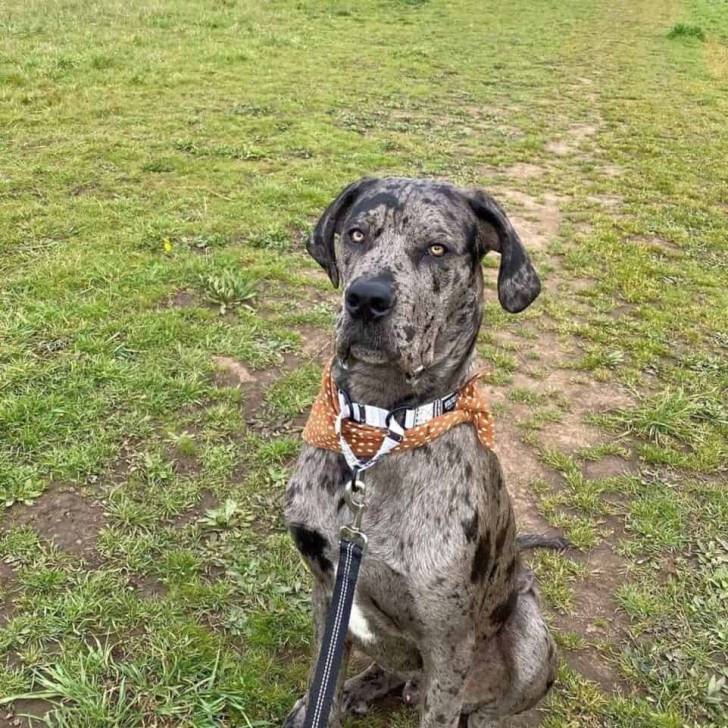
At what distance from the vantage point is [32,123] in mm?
9969

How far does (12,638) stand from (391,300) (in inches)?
99.3

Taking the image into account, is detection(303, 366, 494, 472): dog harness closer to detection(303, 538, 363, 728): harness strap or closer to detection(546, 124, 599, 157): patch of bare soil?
detection(303, 538, 363, 728): harness strap

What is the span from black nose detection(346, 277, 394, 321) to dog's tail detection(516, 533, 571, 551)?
1683mm

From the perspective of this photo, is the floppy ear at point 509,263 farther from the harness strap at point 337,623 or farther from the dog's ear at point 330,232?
the harness strap at point 337,623

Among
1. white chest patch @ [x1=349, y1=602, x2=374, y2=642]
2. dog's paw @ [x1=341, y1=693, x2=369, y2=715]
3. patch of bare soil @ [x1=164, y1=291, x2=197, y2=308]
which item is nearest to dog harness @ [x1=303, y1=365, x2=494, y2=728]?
white chest patch @ [x1=349, y1=602, x2=374, y2=642]

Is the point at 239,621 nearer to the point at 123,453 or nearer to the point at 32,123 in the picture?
the point at 123,453

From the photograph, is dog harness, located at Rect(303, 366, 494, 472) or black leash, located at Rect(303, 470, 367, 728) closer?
black leash, located at Rect(303, 470, 367, 728)

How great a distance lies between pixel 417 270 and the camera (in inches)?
105

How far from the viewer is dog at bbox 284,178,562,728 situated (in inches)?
101

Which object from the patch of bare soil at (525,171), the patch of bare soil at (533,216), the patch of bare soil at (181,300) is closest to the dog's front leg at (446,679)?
the patch of bare soil at (181,300)

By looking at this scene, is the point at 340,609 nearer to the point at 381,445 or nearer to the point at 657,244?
the point at 381,445

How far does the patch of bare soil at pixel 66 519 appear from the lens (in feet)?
12.8

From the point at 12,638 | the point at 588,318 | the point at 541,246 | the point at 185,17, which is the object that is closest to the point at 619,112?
the point at 541,246

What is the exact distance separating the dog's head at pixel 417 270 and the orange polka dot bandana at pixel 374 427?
0.67ft
